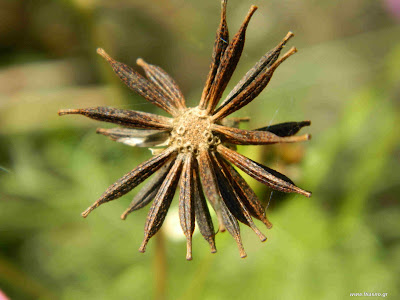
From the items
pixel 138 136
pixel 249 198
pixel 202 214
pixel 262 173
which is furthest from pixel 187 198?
pixel 138 136

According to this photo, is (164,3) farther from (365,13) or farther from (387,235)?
(387,235)

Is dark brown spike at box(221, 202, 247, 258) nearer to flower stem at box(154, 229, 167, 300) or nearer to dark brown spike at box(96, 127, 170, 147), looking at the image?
dark brown spike at box(96, 127, 170, 147)

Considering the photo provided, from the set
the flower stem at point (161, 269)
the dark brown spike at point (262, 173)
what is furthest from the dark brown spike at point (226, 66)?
the flower stem at point (161, 269)

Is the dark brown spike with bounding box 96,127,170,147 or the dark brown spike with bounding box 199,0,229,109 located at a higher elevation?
the dark brown spike with bounding box 199,0,229,109

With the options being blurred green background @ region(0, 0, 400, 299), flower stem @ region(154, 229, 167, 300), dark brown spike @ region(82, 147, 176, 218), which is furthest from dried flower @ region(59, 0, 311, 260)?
flower stem @ region(154, 229, 167, 300)

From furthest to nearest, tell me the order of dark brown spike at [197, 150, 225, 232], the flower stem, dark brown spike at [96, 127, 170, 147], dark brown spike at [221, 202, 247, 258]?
the flower stem
dark brown spike at [96, 127, 170, 147]
dark brown spike at [221, 202, 247, 258]
dark brown spike at [197, 150, 225, 232]

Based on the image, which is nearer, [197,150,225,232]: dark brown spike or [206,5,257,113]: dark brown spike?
[197,150,225,232]: dark brown spike
